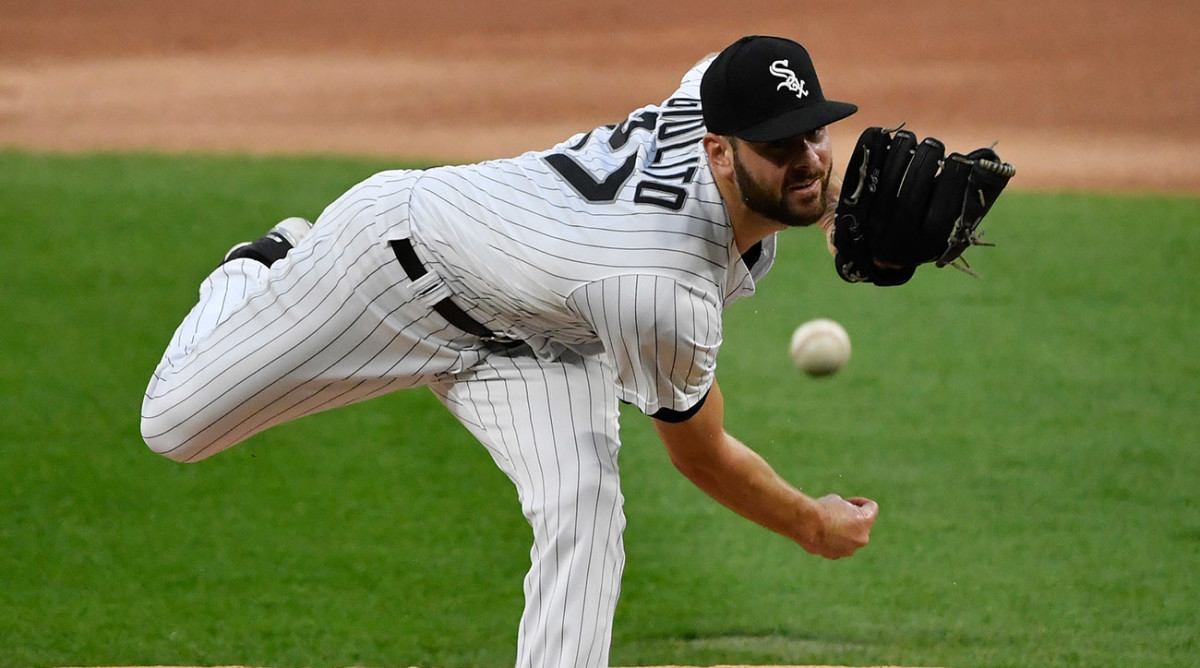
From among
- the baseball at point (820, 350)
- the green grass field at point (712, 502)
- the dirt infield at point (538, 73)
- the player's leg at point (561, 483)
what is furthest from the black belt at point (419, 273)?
the dirt infield at point (538, 73)

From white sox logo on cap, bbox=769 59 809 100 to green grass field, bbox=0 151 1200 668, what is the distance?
216 centimetres

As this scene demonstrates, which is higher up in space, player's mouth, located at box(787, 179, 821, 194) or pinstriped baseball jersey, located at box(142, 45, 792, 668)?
player's mouth, located at box(787, 179, 821, 194)

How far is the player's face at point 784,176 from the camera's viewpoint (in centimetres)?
294

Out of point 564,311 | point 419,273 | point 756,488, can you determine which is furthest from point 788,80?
point 756,488

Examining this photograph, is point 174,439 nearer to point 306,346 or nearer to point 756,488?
point 306,346

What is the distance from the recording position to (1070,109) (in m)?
12.3

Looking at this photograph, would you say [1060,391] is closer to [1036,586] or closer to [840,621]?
[1036,586]

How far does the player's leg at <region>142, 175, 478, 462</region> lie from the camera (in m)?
3.46

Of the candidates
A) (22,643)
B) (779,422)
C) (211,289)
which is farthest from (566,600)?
(779,422)

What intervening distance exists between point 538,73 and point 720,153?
412 inches

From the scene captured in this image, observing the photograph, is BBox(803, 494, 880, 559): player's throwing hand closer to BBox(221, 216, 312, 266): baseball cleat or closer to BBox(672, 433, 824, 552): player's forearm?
BBox(672, 433, 824, 552): player's forearm

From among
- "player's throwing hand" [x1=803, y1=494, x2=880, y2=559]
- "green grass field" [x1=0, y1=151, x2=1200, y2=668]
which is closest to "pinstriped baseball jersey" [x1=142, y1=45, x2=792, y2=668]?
"player's throwing hand" [x1=803, y1=494, x2=880, y2=559]

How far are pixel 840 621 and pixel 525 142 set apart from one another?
7229mm

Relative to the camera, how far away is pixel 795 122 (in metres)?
2.88
